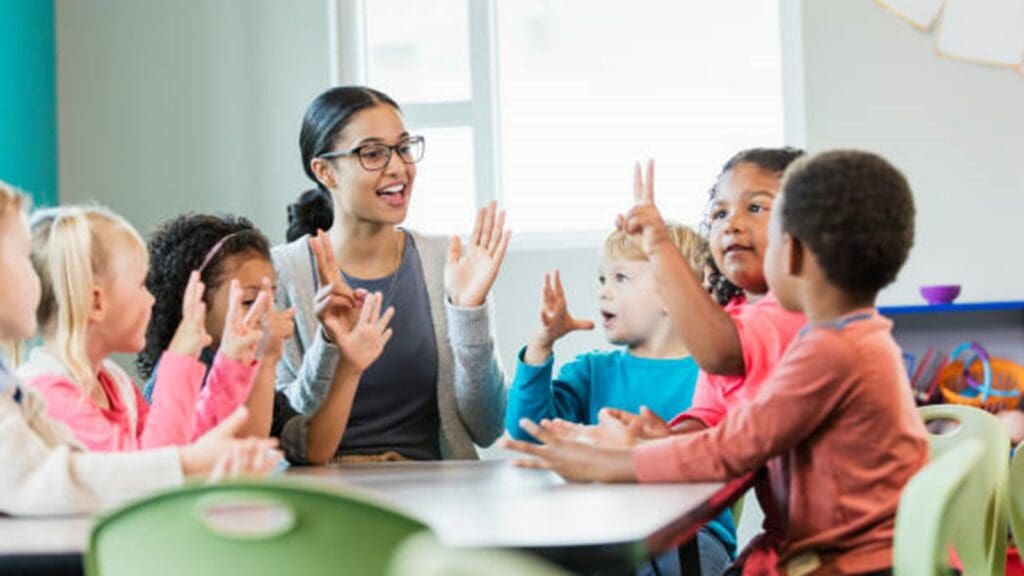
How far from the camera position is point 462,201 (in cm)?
491

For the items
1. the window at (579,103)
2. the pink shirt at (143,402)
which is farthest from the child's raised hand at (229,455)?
the window at (579,103)

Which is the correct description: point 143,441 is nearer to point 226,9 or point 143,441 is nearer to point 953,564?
point 953,564

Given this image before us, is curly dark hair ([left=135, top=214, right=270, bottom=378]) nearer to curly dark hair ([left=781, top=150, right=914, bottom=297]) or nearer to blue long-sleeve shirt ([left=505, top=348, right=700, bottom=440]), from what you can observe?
blue long-sleeve shirt ([left=505, top=348, right=700, bottom=440])

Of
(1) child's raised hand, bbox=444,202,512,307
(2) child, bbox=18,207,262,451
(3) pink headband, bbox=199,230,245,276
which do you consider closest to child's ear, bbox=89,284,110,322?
(2) child, bbox=18,207,262,451

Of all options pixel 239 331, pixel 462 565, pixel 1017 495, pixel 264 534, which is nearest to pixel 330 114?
pixel 239 331

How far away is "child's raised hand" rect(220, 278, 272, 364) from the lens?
2289mm

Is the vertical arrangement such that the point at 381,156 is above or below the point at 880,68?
below

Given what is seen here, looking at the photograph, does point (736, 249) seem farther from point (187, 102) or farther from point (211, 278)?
point (187, 102)

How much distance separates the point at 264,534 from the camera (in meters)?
1.13

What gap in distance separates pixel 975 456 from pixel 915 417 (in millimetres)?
278

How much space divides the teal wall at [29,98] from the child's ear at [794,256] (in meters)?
3.33

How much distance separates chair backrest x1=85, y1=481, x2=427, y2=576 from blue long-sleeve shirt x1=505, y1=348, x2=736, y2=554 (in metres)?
1.42

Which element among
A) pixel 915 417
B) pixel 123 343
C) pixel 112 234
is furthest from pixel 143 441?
pixel 915 417

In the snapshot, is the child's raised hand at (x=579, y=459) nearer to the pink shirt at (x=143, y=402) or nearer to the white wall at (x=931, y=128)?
the pink shirt at (x=143, y=402)
